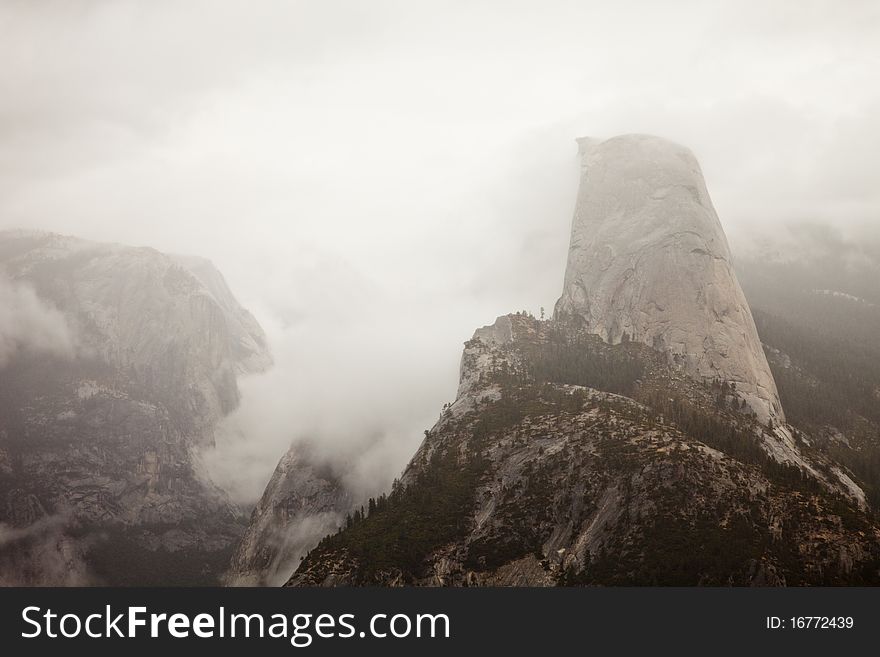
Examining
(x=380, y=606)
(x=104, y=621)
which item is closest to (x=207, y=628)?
(x=104, y=621)

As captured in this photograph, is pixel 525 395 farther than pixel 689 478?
Yes

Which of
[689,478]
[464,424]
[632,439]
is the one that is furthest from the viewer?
[464,424]

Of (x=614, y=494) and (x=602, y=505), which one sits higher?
(x=614, y=494)

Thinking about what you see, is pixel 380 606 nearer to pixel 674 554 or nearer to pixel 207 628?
pixel 207 628

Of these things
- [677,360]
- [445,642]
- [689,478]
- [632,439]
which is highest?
[677,360]

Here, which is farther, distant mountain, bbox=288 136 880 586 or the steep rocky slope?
distant mountain, bbox=288 136 880 586

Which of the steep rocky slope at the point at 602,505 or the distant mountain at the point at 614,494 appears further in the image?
the distant mountain at the point at 614,494

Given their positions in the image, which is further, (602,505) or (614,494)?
(614,494)

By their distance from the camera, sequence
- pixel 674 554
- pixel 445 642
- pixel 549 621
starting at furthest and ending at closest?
1. pixel 674 554
2. pixel 549 621
3. pixel 445 642
